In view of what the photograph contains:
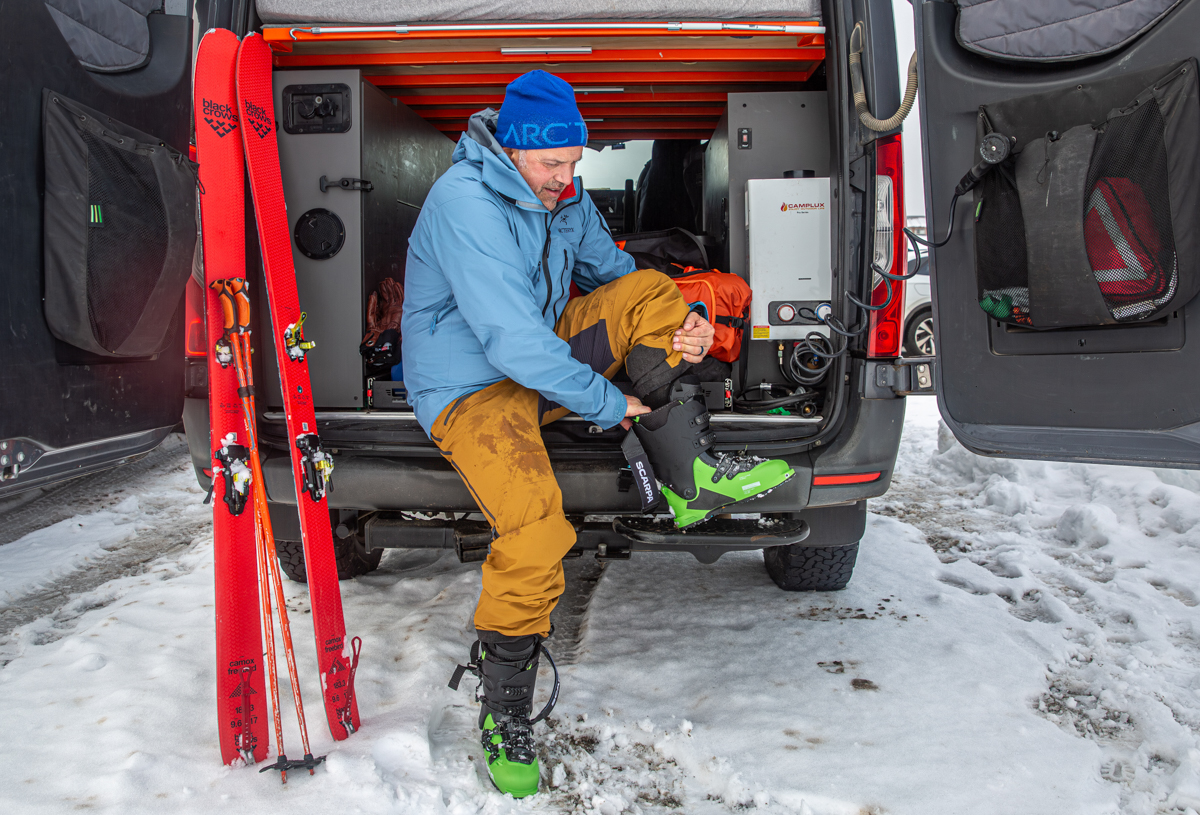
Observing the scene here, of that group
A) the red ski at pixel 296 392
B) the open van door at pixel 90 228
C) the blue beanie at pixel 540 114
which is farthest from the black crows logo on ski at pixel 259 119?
the blue beanie at pixel 540 114

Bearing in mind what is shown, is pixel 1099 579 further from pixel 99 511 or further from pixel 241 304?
pixel 99 511

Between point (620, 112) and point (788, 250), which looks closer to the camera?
point (788, 250)

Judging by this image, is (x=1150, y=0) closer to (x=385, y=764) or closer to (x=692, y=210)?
(x=385, y=764)

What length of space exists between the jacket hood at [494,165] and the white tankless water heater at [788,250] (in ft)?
3.21

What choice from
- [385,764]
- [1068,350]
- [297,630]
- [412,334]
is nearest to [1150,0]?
[1068,350]

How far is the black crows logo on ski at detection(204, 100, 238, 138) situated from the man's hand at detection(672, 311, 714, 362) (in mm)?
1384

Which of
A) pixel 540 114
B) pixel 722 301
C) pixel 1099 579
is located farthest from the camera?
pixel 1099 579

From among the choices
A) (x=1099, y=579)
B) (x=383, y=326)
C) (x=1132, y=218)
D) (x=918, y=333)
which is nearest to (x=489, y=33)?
(x=383, y=326)

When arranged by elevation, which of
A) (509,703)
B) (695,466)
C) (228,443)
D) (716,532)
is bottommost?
(509,703)

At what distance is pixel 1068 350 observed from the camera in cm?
154

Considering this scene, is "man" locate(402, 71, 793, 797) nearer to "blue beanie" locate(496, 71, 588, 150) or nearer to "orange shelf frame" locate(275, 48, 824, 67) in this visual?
"blue beanie" locate(496, 71, 588, 150)

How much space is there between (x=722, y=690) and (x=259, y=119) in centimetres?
216

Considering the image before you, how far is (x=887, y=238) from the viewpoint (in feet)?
6.72

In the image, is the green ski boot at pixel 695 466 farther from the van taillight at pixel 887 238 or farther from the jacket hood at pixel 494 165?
the jacket hood at pixel 494 165
